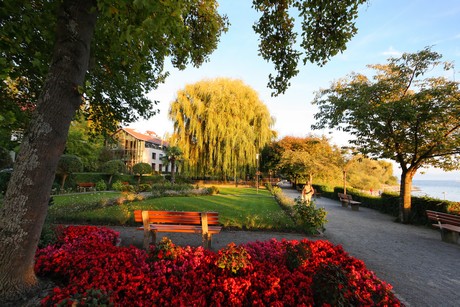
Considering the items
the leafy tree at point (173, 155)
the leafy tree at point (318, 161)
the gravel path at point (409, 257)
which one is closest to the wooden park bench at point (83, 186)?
the leafy tree at point (173, 155)

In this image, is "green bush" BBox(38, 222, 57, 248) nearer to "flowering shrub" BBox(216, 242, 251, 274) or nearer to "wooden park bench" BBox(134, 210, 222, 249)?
"wooden park bench" BBox(134, 210, 222, 249)

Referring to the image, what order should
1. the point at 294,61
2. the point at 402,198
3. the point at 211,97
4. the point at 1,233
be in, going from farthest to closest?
1. the point at 211,97
2. the point at 402,198
3. the point at 294,61
4. the point at 1,233

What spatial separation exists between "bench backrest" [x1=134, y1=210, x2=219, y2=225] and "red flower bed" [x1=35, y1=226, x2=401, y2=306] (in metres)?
1.21

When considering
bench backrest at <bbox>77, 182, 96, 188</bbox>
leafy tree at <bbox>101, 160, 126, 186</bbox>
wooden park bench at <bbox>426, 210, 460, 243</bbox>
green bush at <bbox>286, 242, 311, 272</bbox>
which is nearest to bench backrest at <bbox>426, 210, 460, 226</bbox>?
wooden park bench at <bbox>426, 210, 460, 243</bbox>

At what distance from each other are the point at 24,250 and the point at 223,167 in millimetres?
22969

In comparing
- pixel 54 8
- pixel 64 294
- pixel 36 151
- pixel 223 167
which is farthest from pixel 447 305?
pixel 223 167

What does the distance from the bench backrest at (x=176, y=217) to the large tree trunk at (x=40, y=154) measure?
250 centimetres

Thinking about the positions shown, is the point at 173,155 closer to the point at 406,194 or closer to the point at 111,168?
the point at 111,168

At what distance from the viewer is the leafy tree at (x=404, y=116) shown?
31.1ft

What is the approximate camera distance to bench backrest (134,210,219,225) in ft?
17.8

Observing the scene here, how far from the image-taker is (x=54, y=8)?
4332mm

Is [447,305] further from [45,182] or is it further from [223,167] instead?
[223,167]

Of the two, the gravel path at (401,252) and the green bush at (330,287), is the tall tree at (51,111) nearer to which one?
the gravel path at (401,252)

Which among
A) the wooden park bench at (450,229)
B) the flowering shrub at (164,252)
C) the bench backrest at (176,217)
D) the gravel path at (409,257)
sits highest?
the bench backrest at (176,217)
